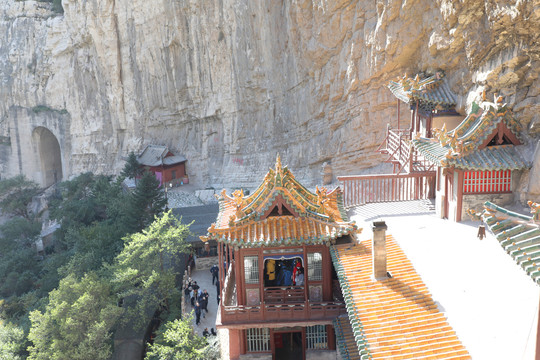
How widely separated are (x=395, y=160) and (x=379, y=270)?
9208mm

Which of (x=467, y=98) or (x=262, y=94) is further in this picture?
(x=262, y=94)

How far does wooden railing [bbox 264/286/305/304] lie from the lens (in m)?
12.2

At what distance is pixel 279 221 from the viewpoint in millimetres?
11734

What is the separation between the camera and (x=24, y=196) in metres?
42.2

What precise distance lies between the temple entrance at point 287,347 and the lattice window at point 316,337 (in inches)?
14.7

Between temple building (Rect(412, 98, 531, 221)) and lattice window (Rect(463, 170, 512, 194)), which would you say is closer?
temple building (Rect(412, 98, 531, 221))

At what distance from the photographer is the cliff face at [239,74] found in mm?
16344

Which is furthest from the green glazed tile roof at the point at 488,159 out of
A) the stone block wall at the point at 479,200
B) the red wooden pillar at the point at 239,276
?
the red wooden pillar at the point at 239,276

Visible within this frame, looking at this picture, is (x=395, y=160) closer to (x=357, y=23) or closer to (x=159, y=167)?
(x=357, y=23)

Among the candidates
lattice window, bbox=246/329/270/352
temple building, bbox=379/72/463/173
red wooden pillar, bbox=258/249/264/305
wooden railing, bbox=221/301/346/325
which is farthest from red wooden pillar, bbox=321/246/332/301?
temple building, bbox=379/72/463/173

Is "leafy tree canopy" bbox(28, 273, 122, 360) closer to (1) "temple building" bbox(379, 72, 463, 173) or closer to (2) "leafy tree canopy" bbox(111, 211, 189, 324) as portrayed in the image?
(2) "leafy tree canopy" bbox(111, 211, 189, 324)

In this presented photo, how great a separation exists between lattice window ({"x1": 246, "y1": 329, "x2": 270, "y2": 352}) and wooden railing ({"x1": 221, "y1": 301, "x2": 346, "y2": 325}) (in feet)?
3.45

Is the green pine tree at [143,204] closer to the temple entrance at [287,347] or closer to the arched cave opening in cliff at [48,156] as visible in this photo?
the temple entrance at [287,347]

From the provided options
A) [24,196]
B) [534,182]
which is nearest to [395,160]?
[534,182]
